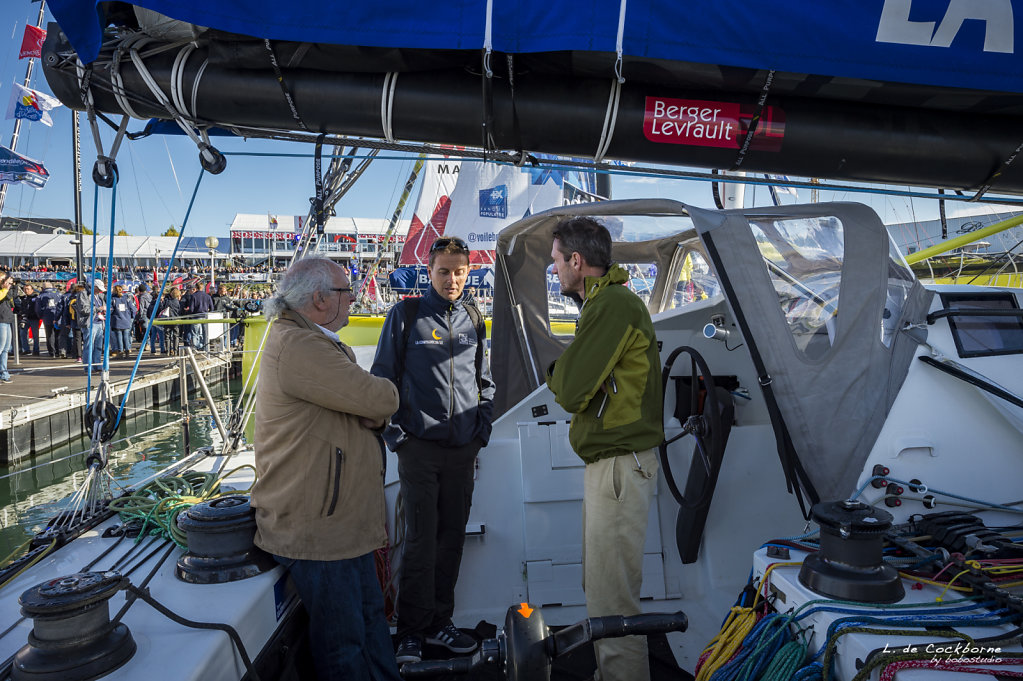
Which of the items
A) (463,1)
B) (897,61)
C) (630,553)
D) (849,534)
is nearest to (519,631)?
(849,534)

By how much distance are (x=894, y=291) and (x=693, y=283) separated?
8.67 ft

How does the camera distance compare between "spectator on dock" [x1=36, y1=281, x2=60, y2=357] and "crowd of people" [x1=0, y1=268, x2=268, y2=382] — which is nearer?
"crowd of people" [x1=0, y1=268, x2=268, y2=382]

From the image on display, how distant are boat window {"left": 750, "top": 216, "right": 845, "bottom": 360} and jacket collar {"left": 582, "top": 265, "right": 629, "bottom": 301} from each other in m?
0.78

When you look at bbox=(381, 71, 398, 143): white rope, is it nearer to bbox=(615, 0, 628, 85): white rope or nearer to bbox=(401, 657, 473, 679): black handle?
bbox=(615, 0, 628, 85): white rope

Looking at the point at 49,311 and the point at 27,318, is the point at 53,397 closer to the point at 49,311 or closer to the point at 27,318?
the point at 49,311

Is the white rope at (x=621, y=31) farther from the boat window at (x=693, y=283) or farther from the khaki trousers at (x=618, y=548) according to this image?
the boat window at (x=693, y=283)

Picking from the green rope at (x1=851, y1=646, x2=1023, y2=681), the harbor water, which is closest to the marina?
the green rope at (x1=851, y1=646, x2=1023, y2=681)

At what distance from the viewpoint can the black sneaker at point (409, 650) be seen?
9.14 ft

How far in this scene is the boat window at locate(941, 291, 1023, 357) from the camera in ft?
8.36

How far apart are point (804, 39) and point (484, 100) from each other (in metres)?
1.15

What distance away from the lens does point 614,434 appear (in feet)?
8.06

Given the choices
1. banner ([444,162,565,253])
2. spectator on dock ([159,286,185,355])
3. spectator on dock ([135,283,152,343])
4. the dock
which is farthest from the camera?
spectator on dock ([135,283,152,343])

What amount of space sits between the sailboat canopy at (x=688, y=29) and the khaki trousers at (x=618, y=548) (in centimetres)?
155

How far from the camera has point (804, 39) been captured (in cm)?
220
